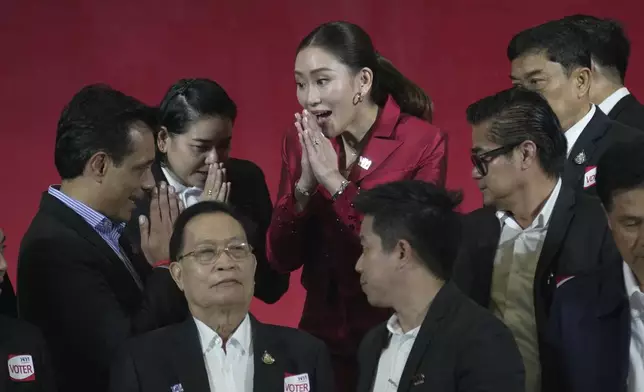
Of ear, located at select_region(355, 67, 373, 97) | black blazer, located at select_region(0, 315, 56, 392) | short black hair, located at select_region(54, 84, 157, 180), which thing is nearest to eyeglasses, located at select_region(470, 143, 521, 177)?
ear, located at select_region(355, 67, 373, 97)

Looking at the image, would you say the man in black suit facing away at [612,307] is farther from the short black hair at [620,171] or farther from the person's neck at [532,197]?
the person's neck at [532,197]

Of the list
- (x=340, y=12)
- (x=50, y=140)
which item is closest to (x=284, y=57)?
(x=340, y=12)

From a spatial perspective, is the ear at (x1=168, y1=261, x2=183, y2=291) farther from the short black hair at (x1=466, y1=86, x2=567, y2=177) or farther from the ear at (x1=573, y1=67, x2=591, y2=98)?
the ear at (x1=573, y1=67, x2=591, y2=98)

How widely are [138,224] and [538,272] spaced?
1055mm

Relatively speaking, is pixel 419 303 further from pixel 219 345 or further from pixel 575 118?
pixel 575 118

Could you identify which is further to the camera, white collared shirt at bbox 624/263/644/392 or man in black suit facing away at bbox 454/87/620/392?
man in black suit facing away at bbox 454/87/620/392

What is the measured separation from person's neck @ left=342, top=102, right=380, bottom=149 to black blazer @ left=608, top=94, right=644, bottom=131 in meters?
0.82

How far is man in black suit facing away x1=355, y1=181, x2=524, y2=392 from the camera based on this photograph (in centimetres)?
229

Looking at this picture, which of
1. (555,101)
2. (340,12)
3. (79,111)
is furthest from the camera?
(340,12)

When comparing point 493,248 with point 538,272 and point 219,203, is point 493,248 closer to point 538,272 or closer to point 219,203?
point 538,272

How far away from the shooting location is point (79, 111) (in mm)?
2893

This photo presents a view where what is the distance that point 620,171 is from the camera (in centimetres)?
236

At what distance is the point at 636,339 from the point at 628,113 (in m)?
1.21

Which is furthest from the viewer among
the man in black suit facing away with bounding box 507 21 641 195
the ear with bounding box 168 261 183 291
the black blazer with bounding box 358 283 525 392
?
the man in black suit facing away with bounding box 507 21 641 195
